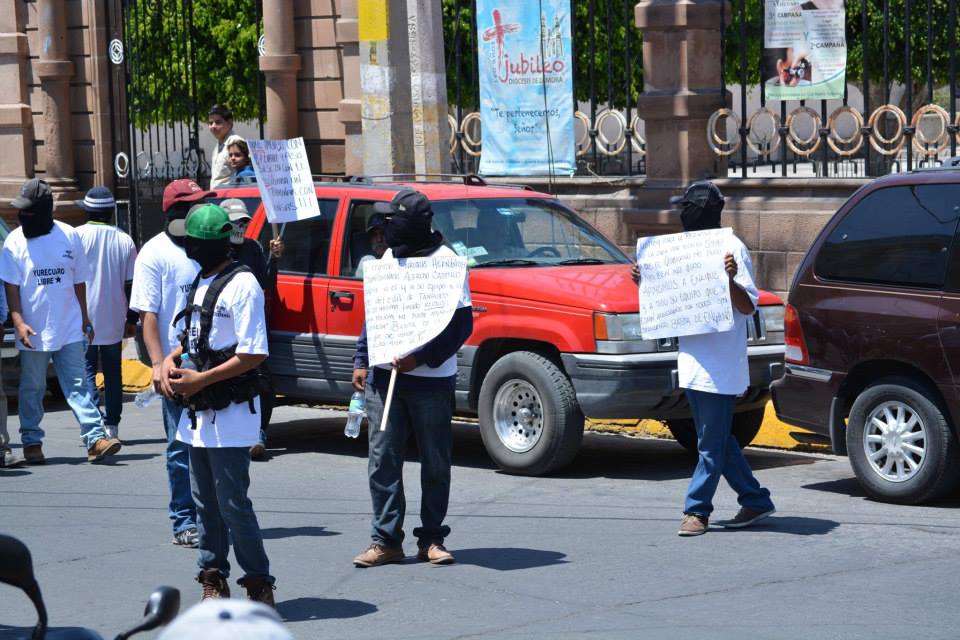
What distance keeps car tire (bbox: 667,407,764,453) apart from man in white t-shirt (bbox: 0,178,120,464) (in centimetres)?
375

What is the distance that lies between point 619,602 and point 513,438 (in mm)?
3128

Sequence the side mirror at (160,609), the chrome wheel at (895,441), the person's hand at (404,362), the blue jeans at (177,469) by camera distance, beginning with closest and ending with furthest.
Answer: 1. the side mirror at (160,609)
2. the person's hand at (404,362)
3. the blue jeans at (177,469)
4. the chrome wheel at (895,441)

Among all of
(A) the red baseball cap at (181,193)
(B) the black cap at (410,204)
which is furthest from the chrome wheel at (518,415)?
(B) the black cap at (410,204)

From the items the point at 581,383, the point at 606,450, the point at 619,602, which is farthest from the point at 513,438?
the point at 619,602

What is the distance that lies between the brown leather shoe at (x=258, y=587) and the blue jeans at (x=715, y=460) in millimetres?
2396

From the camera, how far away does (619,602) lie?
6578mm

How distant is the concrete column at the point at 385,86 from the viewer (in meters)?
12.9

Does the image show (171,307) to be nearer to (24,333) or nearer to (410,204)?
(410,204)

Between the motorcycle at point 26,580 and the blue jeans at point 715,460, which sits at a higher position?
the motorcycle at point 26,580

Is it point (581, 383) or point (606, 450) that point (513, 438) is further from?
point (606, 450)

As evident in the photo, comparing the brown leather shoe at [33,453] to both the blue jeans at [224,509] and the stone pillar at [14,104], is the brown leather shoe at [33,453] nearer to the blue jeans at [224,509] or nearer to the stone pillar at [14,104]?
the blue jeans at [224,509]

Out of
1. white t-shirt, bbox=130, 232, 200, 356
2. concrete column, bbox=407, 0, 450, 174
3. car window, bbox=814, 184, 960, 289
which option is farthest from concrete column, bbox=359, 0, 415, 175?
white t-shirt, bbox=130, 232, 200, 356

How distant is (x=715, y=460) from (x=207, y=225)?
112 inches

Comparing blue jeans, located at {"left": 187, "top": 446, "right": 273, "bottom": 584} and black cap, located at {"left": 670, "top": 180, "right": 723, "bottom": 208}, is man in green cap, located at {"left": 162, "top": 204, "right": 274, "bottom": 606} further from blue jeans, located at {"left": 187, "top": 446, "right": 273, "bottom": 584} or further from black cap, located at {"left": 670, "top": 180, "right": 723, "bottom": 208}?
black cap, located at {"left": 670, "top": 180, "right": 723, "bottom": 208}
